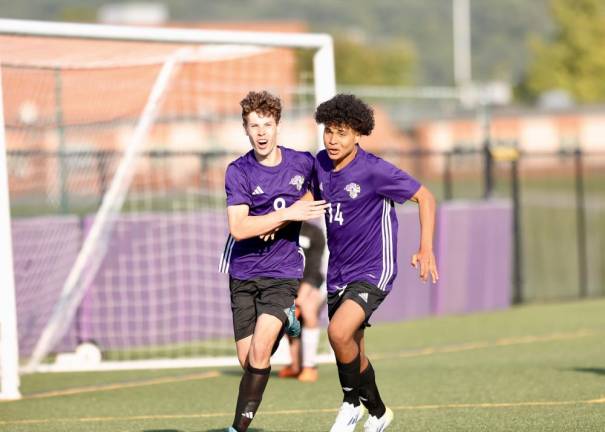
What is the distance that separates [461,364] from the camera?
13141 mm

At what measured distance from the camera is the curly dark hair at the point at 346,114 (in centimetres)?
834

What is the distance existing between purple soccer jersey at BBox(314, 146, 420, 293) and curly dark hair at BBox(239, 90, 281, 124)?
509 mm

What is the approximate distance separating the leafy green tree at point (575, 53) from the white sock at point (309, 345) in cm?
5426

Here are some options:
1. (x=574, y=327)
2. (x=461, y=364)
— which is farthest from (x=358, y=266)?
(x=574, y=327)

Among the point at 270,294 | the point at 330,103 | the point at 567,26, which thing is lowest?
the point at 270,294

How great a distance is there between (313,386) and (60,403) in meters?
2.20

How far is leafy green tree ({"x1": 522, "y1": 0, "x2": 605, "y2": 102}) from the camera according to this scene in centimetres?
6438

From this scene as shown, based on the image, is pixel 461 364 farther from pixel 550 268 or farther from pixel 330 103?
pixel 550 268

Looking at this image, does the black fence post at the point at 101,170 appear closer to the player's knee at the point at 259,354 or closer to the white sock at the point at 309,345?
the white sock at the point at 309,345

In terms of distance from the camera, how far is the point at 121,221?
15.4 metres

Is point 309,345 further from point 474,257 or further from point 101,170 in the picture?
point 474,257

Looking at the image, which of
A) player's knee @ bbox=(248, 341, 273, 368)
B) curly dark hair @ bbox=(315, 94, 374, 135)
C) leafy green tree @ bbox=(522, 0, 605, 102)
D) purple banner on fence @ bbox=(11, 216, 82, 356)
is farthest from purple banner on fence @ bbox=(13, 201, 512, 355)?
leafy green tree @ bbox=(522, 0, 605, 102)

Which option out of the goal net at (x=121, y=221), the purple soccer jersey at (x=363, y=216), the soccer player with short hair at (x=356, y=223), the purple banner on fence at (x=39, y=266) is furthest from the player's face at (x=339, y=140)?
the purple banner on fence at (x=39, y=266)

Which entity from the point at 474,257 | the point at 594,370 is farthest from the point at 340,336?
the point at 474,257
